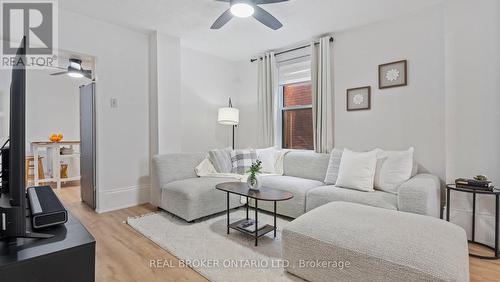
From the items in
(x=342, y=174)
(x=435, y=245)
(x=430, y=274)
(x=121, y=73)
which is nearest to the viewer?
(x=430, y=274)

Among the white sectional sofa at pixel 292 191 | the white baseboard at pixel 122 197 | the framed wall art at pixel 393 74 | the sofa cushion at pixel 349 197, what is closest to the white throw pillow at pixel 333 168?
the white sectional sofa at pixel 292 191

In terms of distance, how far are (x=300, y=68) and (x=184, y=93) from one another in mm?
1991

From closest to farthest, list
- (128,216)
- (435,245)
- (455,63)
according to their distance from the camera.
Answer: (435,245)
(455,63)
(128,216)

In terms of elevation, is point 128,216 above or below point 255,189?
below

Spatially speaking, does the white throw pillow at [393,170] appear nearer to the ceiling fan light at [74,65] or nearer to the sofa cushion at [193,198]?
the sofa cushion at [193,198]

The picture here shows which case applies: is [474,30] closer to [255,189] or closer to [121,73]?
[255,189]

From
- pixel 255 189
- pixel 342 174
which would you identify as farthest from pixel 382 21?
pixel 255 189

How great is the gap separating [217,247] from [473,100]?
2817 mm

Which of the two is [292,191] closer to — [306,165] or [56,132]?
Answer: [306,165]

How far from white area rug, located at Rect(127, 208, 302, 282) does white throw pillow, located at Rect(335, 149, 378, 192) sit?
2.90 feet

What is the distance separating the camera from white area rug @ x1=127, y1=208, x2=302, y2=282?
1.89 m

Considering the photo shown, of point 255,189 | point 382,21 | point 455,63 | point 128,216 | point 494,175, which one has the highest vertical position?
point 382,21

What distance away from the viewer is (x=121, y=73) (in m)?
3.47

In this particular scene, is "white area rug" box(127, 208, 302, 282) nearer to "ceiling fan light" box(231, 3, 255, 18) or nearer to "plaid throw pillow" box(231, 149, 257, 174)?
"plaid throw pillow" box(231, 149, 257, 174)
